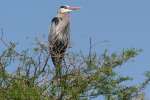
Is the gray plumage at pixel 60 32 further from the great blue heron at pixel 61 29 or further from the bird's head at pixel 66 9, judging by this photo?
the bird's head at pixel 66 9

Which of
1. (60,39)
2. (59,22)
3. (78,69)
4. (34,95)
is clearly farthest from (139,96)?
(59,22)

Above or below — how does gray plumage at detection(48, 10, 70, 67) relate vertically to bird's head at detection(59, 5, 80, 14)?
below

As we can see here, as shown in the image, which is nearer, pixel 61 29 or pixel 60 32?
pixel 60 32

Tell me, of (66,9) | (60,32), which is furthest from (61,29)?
(66,9)

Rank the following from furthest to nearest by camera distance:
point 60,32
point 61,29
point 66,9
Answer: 1. point 66,9
2. point 61,29
3. point 60,32

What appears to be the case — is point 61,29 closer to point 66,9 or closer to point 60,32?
point 60,32

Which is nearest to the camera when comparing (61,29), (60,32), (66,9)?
(60,32)

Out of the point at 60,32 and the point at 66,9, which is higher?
the point at 66,9

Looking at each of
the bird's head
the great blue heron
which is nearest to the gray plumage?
the great blue heron

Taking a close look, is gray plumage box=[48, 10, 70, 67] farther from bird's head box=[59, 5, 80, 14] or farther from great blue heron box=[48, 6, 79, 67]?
bird's head box=[59, 5, 80, 14]

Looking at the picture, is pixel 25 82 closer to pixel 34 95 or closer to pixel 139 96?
pixel 34 95

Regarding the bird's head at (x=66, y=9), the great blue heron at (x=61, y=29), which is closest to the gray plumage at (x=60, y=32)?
the great blue heron at (x=61, y=29)

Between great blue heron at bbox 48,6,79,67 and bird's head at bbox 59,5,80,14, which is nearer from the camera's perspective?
great blue heron at bbox 48,6,79,67

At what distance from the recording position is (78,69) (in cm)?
708
